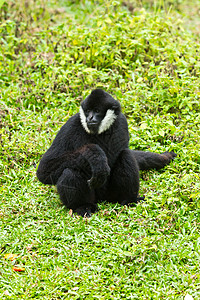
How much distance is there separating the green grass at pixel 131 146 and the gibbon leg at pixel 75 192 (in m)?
0.16

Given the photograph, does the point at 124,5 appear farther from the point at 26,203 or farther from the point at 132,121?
Answer: the point at 26,203

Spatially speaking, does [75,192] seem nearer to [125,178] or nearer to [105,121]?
[125,178]

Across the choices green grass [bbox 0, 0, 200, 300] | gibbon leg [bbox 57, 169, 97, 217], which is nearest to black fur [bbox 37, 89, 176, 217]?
gibbon leg [bbox 57, 169, 97, 217]

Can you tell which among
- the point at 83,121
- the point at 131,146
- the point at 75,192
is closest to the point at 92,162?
the point at 75,192

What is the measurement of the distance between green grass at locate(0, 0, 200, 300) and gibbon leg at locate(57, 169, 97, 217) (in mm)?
160

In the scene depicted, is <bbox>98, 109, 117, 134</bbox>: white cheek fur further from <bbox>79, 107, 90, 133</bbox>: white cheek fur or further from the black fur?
<bbox>79, 107, 90, 133</bbox>: white cheek fur

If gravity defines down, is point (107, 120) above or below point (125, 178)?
above

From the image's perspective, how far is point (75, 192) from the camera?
4887mm

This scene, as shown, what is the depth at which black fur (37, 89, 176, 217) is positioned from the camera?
483 centimetres

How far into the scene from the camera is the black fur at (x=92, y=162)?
4.83 metres

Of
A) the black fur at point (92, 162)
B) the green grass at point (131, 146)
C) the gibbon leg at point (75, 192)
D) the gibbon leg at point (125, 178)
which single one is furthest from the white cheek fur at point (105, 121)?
the green grass at point (131, 146)

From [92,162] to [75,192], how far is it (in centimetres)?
43

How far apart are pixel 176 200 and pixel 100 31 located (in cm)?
443

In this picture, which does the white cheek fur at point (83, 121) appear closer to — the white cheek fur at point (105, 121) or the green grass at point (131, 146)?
the white cheek fur at point (105, 121)
